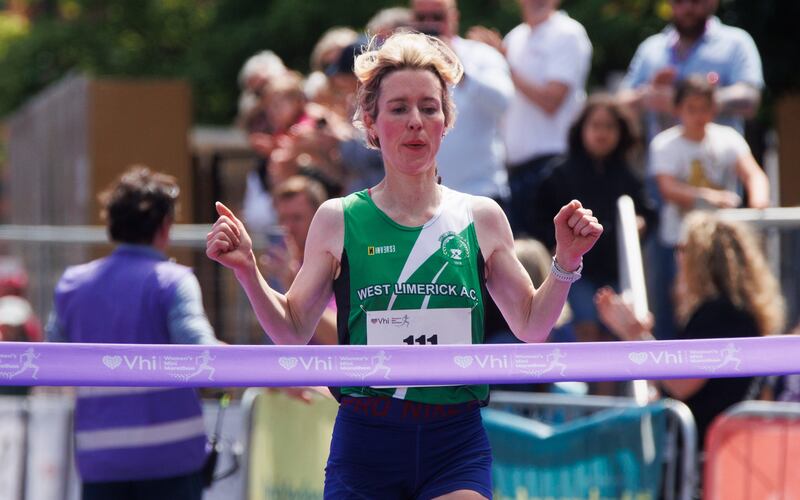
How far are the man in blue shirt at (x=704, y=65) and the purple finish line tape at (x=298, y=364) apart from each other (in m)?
4.77

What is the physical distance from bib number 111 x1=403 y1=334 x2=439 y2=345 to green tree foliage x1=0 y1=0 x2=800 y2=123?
10.5 meters

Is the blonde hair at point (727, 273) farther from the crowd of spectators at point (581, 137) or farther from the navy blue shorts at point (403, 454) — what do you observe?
the navy blue shorts at point (403, 454)

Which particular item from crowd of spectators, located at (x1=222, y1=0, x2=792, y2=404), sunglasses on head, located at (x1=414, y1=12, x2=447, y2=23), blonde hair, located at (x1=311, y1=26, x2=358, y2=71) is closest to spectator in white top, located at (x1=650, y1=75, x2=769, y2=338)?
crowd of spectators, located at (x1=222, y1=0, x2=792, y2=404)

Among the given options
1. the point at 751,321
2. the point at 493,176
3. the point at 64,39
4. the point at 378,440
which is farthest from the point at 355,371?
the point at 64,39

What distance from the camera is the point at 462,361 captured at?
441 cm

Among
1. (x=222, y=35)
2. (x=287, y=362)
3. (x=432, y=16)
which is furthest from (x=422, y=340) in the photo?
(x=222, y=35)

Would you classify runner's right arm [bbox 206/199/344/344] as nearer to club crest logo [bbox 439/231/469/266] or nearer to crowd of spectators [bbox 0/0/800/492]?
club crest logo [bbox 439/231/469/266]

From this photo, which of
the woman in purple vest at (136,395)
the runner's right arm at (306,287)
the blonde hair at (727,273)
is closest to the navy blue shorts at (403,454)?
the runner's right arm at (306,287)

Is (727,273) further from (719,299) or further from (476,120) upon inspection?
(476,120)

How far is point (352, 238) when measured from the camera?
179 inches

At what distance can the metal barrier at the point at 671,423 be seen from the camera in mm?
7230

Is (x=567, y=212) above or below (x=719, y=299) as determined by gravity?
above

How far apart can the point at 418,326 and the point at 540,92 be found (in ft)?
16.8

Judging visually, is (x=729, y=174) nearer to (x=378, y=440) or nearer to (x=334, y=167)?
(x=334, y=167)
